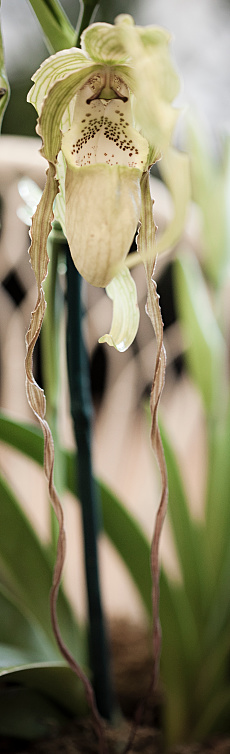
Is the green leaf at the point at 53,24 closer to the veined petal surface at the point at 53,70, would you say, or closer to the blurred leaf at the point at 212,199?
the veined petal surface at the point at 53,70

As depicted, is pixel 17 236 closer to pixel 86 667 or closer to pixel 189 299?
pixel 189 299

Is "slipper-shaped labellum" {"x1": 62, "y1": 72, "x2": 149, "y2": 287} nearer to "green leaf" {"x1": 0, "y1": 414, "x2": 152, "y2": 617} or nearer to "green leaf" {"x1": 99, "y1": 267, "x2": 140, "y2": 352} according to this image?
"green leaf" {"x1": 99, "y1": 267, "x2": 140, "y2": 352}

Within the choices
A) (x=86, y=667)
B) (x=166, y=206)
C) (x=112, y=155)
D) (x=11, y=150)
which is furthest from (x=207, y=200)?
(x=86, y=667)

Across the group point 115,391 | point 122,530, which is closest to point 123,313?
point 122,530

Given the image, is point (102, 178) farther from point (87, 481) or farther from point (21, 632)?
point (21, 632)

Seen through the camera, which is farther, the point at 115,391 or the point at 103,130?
the point at 115,391

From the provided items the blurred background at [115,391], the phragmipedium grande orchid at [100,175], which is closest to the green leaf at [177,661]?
the blurred background at [115,391]

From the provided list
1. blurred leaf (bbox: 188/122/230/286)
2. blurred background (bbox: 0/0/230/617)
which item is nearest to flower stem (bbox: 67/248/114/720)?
blurred background (bbox: 0/0/230/617)
